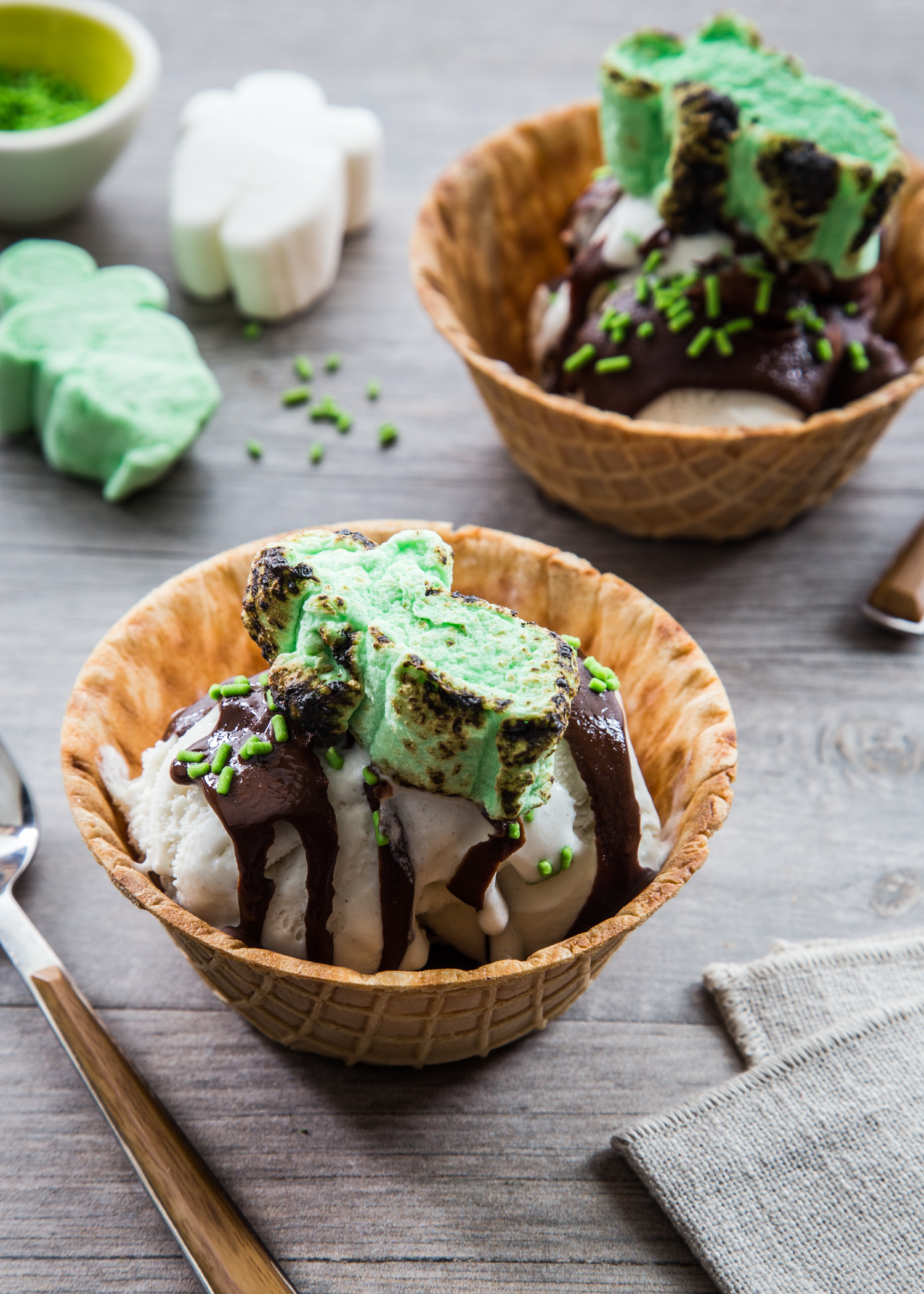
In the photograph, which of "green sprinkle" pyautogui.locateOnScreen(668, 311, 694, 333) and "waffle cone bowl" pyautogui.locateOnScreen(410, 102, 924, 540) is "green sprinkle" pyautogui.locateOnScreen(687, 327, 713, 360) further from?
"waffle cone bowl" pyautogui.locateOnScreen(410, 102, 924, 540)

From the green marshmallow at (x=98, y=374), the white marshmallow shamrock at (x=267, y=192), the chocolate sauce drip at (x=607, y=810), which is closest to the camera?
the chocolate sauce drip at (x=607, y=810)

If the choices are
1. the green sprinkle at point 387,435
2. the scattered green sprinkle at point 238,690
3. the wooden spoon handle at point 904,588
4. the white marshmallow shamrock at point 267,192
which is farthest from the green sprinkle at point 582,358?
the scattered green sprinkle at point 238,690

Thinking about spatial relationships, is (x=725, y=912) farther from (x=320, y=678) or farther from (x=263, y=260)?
(x=263, y=260)

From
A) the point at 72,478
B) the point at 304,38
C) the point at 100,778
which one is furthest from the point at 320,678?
the point at 304,38

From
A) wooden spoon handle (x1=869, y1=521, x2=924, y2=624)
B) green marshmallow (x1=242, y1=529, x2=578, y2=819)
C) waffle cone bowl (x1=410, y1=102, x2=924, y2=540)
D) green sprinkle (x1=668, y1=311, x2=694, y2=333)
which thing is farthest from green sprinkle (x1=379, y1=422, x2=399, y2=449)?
green marshmallow (x1=242, y1=529, x2=578, y2=819)

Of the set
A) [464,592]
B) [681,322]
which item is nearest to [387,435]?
[681,322]

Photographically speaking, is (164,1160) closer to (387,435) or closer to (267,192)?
(387,435)

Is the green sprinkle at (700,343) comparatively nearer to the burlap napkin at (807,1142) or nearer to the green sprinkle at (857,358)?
the green sprinkle at (857,358)

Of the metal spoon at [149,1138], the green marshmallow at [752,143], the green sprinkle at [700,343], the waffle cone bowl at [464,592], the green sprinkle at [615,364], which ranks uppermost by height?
the green marshmallow at [752,143]
